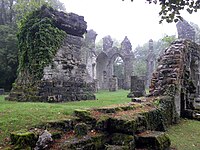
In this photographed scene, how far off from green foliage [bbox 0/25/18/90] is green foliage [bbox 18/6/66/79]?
1109 centimetres

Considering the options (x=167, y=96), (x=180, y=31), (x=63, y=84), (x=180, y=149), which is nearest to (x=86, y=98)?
(x=63, y=84)

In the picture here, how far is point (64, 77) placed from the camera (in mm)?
12562

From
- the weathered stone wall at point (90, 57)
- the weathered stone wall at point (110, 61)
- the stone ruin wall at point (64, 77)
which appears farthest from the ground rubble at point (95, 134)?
the weathered stone wall at point (110, 61)

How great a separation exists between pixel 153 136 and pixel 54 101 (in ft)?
22.6

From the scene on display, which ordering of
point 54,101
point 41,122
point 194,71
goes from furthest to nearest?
1. point 194,71
2. point 54,101
3. point 41,122

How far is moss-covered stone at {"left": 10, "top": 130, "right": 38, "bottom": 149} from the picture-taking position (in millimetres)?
4035

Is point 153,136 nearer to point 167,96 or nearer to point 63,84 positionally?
point 167,96

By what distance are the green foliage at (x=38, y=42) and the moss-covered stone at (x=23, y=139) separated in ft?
24.8

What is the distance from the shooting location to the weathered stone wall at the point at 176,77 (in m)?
9.12

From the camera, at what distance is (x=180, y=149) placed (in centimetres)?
563

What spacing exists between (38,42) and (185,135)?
8.09 m

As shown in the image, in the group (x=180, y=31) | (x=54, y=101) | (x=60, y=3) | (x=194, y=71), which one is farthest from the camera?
(x=60, y=3)

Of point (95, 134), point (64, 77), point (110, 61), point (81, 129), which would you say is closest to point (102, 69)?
point (110, 61)

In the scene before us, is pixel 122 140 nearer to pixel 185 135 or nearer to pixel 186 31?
pixel 185 135
